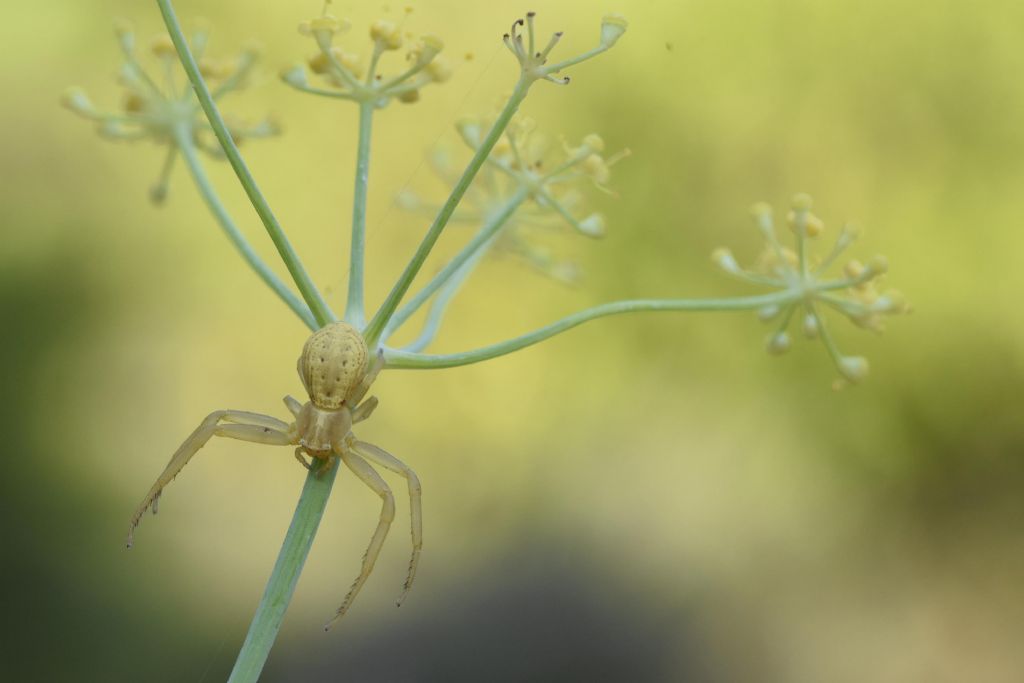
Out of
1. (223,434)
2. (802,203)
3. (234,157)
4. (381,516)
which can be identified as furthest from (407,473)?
(802,203)

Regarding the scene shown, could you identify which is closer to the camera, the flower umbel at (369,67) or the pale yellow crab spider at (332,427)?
the pale yellow crab spider at (332,427)

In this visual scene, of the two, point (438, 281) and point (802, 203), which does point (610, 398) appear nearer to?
point (802, 203)

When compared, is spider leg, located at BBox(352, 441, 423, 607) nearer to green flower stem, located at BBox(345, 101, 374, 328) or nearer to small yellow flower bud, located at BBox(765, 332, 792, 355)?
green flower stem, located at BBox(345, 101, 374, 328)

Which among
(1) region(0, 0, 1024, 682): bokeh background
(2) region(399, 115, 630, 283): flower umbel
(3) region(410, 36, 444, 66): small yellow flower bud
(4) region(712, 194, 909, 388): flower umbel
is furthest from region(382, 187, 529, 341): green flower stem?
(1) region(0, 0, 1024, 682): bokeh background

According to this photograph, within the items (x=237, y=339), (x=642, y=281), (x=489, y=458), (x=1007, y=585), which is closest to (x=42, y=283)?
(x=237, y=339)

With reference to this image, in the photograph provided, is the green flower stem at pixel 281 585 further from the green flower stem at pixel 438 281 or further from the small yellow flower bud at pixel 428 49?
the small yellow flower bud at pixel 428 49

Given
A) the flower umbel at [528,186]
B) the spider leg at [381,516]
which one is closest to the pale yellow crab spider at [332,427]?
the spider leg at [381,516]

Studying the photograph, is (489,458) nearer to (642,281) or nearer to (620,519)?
(620,519)
